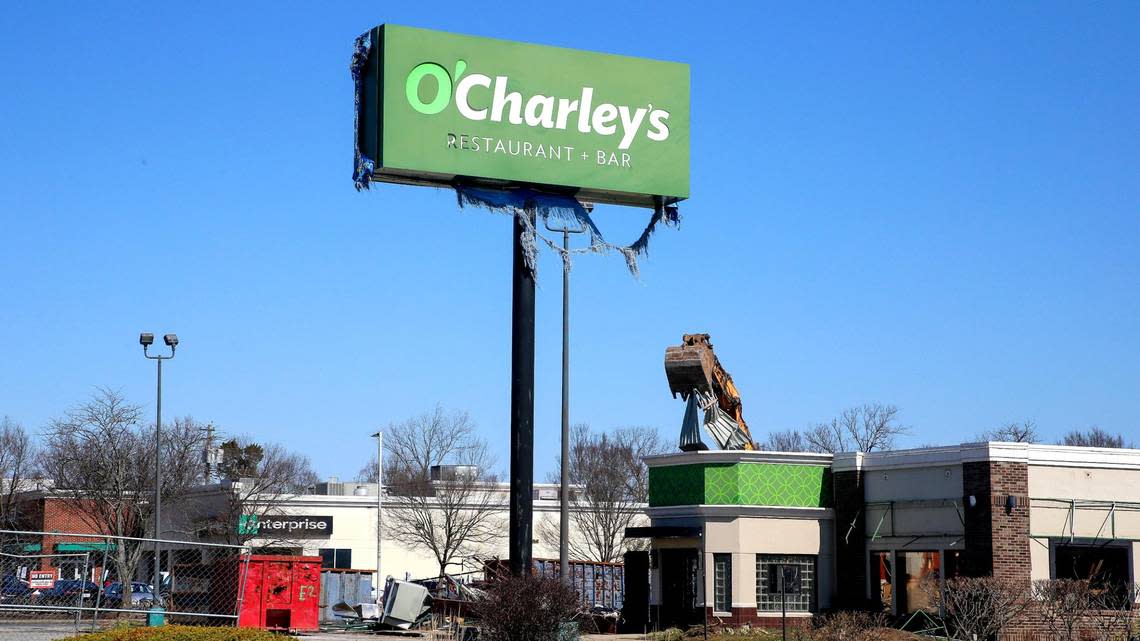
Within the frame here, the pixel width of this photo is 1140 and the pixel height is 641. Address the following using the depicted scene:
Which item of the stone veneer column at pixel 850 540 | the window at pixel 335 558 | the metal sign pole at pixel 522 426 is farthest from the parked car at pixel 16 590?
the window at pixel 335 558

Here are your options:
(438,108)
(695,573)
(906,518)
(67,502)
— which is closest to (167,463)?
(67,502)

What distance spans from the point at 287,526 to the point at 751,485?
31181 mm

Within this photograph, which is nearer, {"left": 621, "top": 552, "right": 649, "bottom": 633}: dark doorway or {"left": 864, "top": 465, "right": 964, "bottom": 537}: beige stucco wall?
{"left": 864, "top": 465, "right": 964, "bottom": 537}: beige stucco wall

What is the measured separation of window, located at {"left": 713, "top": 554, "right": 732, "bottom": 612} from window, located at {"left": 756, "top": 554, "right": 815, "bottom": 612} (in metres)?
0.76

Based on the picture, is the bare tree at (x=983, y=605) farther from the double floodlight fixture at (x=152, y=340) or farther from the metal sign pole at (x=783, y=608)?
the double floodlight fixture at (x=152, y=340)

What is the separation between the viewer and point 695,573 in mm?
38094

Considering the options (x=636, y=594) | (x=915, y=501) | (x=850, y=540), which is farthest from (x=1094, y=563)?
(x=636, y=594)

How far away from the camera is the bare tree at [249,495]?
61281 millimetres

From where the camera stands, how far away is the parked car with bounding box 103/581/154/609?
1576 inches

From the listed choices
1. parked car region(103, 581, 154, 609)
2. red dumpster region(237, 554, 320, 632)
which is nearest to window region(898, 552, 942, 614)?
red dumpster region(237, 554, 320, 632)

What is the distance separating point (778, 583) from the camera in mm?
37125

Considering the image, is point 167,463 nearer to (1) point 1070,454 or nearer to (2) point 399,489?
(2) point 399,489

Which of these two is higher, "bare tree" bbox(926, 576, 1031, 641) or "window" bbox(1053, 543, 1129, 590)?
"window" bbox(1053, 543, 1129, 590)

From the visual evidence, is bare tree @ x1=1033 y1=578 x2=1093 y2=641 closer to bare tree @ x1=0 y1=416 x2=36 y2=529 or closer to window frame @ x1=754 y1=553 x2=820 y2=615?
window frame @ x1=754 y1=553 x2=820 y2=615
